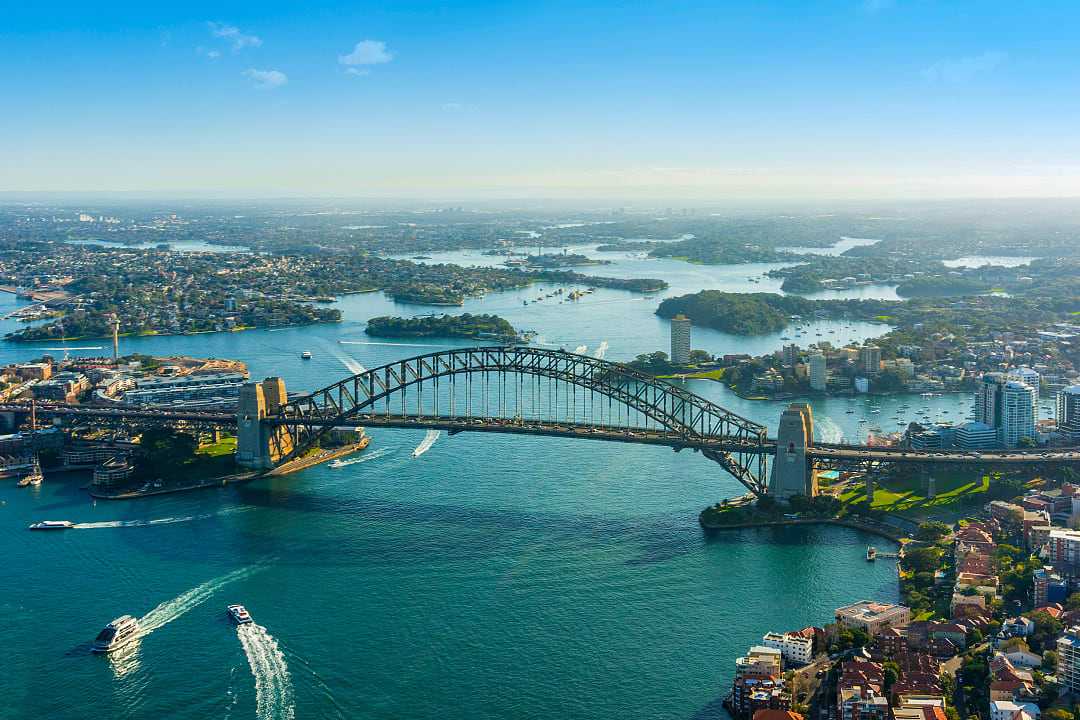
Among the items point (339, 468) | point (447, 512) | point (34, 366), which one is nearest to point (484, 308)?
point (34, 366)

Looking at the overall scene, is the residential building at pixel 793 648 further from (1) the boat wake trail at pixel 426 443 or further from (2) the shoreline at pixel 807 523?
(1) the boat wake trail at pixel 426 443

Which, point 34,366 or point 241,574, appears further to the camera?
point 34,366

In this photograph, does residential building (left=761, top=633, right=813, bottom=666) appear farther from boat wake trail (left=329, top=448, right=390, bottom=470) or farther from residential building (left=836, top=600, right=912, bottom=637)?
boat wake trail (left=329, top=448, right=390, bottom=470)

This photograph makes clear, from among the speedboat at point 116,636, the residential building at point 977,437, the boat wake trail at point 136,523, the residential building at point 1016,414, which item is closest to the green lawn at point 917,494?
the residential building at point 977,437

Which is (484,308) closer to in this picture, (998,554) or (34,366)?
(34,366)

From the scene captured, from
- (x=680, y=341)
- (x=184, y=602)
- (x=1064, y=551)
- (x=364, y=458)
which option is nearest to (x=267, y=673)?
(x=184, y=602)

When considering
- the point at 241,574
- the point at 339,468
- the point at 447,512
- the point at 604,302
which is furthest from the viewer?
the point at 604,302

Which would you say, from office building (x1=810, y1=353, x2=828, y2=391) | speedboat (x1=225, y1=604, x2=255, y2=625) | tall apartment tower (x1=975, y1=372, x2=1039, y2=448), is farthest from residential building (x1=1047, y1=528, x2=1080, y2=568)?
office building (x1=810, y1=353, x2=828, y2=391)
